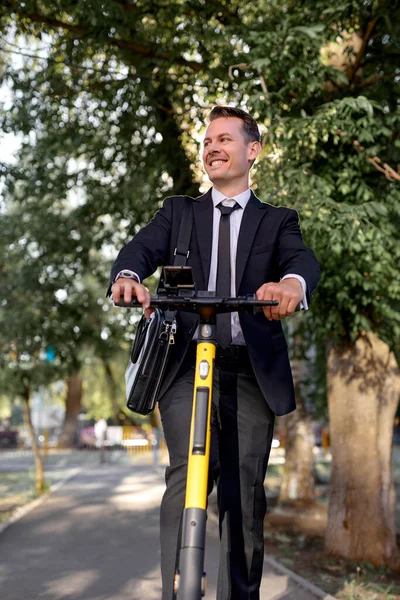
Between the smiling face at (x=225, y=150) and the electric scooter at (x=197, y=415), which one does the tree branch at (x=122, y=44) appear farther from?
the electric scooter at (x=197, y=415)

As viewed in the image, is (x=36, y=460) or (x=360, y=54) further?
(x=36, y=460)

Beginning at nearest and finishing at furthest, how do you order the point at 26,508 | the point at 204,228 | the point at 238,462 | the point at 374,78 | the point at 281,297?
the point at 281,297 → the point at 238,462 → the point at 204,228 → the point at 374,78 → the point at 26,508

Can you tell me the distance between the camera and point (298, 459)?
688 inches

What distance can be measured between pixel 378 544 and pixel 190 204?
7174mm

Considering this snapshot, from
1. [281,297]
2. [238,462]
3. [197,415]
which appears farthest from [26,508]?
[281,297]

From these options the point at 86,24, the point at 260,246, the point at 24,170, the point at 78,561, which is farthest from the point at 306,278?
the point at 24,170

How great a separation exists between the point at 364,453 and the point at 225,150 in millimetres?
7040

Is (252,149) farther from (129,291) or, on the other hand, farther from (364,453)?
(364,453)

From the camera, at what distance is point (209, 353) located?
3.04m

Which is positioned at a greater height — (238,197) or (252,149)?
(252,149)

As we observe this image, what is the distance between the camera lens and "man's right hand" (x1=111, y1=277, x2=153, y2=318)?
2994 mm

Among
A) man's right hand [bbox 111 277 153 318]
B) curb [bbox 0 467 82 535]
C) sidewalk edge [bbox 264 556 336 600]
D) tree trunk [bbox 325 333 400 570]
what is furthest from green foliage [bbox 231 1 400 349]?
man's right hand [bbox 111 277 153 318]

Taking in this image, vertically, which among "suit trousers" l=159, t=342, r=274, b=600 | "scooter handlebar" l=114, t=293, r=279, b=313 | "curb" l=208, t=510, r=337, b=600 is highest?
"scooter handlebar" l=114, t=293, r=279, b=313

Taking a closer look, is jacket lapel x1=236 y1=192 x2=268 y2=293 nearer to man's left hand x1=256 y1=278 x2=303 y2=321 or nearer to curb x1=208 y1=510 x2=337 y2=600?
man's left hand x1=256 y1=278 x2=303 y2=321
